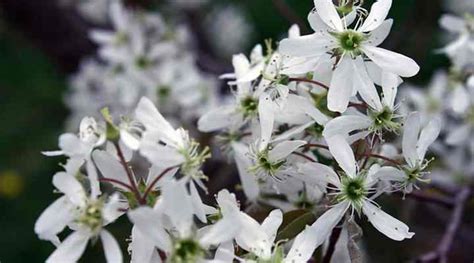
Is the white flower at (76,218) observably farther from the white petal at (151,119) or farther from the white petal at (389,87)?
the white petal at (389,87)

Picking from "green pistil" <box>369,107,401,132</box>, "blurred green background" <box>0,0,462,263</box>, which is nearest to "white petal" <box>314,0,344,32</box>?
"green pistil" <box>369,107,401,132</box>

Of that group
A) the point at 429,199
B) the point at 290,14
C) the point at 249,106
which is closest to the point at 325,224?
the point at 249,106

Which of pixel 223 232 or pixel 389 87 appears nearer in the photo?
pixel 223 232

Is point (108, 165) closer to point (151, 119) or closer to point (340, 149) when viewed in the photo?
point (151, 119)

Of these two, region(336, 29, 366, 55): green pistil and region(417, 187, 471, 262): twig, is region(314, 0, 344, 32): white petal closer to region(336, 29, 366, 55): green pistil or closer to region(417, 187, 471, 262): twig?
region(336, 29, 366, 55): green pistil

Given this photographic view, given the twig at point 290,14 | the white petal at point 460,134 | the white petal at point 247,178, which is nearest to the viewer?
the white petal at point 247,178

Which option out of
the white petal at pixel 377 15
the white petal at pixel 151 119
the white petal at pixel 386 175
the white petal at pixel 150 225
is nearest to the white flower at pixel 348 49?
the white petal at pixel 377 15
